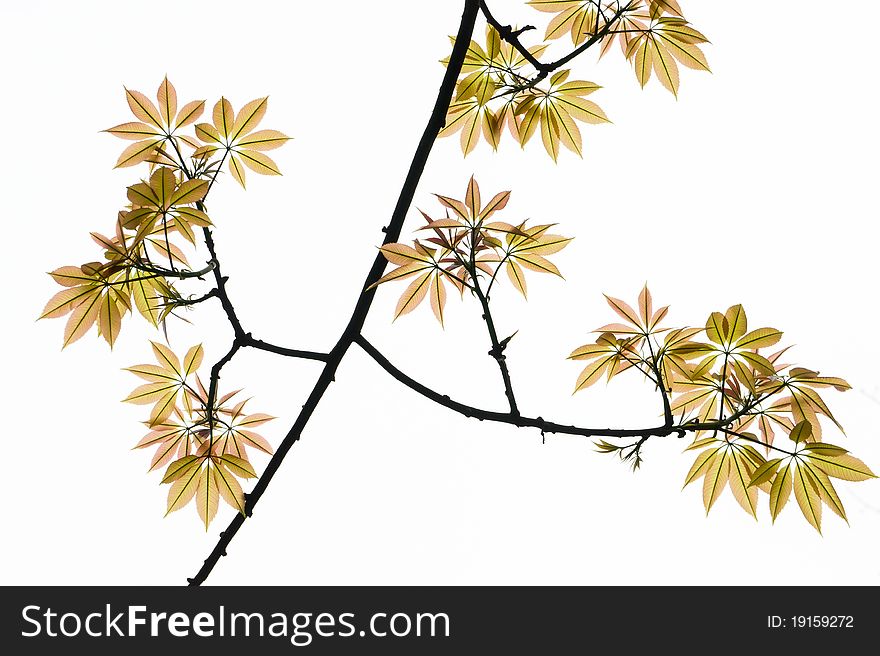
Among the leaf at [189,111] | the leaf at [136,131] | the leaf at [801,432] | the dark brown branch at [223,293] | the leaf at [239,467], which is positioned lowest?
the leaf at [801,432]

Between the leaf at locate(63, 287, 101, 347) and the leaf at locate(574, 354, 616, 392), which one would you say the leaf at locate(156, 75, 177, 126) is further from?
the leaf at locate(574, 354, 616, 392)

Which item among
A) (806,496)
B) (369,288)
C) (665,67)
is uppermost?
(665,67)

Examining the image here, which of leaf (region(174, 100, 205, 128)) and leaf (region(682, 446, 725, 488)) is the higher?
leaf (region(174, 100, 205, 128))

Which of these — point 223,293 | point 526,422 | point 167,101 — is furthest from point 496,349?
point 167,101

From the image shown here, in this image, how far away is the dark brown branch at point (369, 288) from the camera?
39cm

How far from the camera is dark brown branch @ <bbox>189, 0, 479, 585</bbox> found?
392 millimetres

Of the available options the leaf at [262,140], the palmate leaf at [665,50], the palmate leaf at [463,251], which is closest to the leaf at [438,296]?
the palmate leaf at [463,251]

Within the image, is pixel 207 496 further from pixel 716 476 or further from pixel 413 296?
pixel 716 476

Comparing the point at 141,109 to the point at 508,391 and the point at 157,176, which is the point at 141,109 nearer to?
the point at 157,176

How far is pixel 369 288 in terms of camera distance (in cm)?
40

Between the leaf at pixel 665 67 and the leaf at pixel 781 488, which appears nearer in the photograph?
the leaf at pixel 781 488

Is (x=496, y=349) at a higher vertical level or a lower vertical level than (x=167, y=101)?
lower

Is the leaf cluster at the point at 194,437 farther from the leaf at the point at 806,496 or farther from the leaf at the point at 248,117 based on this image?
the leaf at the point at 806,496

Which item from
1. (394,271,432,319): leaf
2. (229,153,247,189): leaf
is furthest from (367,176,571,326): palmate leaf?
(229,153,247,189): leaf
